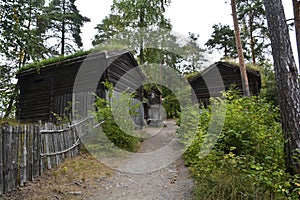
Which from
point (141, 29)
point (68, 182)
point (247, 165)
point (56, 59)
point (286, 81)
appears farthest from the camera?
point (141, 29)

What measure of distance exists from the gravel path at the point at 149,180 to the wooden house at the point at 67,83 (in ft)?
17.6

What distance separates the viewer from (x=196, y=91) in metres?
18.3

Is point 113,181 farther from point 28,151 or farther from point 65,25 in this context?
point 65,25

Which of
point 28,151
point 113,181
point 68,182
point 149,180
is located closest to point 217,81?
point 149,180

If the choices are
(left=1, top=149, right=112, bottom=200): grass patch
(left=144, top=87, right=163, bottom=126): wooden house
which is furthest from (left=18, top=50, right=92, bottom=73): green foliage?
(left=1, top=149, right=112, bottom=200): grass patch

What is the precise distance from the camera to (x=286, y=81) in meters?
3.59

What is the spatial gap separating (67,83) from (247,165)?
1091 centimetres

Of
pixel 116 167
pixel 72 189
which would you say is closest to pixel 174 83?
pixel 116 167

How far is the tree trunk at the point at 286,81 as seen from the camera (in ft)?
11.3

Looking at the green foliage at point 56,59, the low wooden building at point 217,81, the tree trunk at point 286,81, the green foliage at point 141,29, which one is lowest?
the tree trunk at point 286,81

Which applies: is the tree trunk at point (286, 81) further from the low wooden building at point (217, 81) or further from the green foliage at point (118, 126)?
the low wooden building at point (217, 81)

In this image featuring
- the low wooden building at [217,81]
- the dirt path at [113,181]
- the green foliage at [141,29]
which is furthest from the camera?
the low wooden building at [217,81]

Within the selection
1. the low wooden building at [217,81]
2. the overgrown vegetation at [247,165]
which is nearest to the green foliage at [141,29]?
the low wooden building at [217,81]

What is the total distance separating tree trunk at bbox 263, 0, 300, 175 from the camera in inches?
135
